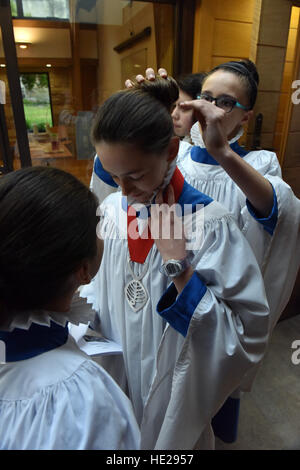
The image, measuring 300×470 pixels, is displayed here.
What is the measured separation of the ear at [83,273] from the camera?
2.19ft

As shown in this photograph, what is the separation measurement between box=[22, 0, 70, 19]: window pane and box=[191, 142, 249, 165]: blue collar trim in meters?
1.52

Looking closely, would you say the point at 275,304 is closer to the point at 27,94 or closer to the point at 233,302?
the point at 233,302

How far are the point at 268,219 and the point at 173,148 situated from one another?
48 cm

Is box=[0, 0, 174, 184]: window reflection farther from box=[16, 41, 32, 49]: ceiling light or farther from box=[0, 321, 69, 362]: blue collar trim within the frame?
box=[0, 321, 69, 362]: blue collar trim

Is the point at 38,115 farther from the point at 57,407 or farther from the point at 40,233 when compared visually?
the point at 57,407

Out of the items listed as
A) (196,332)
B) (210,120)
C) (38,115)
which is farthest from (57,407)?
(38,115)

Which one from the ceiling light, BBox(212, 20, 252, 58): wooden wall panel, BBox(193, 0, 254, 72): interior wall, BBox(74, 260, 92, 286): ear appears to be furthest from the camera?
BBox(212, 20, 252, 58): wooden wall panel

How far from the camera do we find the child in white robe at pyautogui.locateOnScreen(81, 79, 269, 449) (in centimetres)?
77

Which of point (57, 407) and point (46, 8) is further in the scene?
point (46, 8)

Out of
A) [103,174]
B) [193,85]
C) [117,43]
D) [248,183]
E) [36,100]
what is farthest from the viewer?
[117,43]

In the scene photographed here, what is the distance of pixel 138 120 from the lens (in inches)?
29.0

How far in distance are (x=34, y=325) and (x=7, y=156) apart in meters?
1.79

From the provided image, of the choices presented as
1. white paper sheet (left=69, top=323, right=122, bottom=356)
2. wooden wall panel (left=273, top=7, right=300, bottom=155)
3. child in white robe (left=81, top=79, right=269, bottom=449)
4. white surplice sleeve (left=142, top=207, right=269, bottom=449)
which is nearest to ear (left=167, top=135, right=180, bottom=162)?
child in white robe (left=81, top=79, right=269, bottom=449)

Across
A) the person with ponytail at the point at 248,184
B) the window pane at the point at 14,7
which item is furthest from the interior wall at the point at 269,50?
the window pane at the point at 14,7
